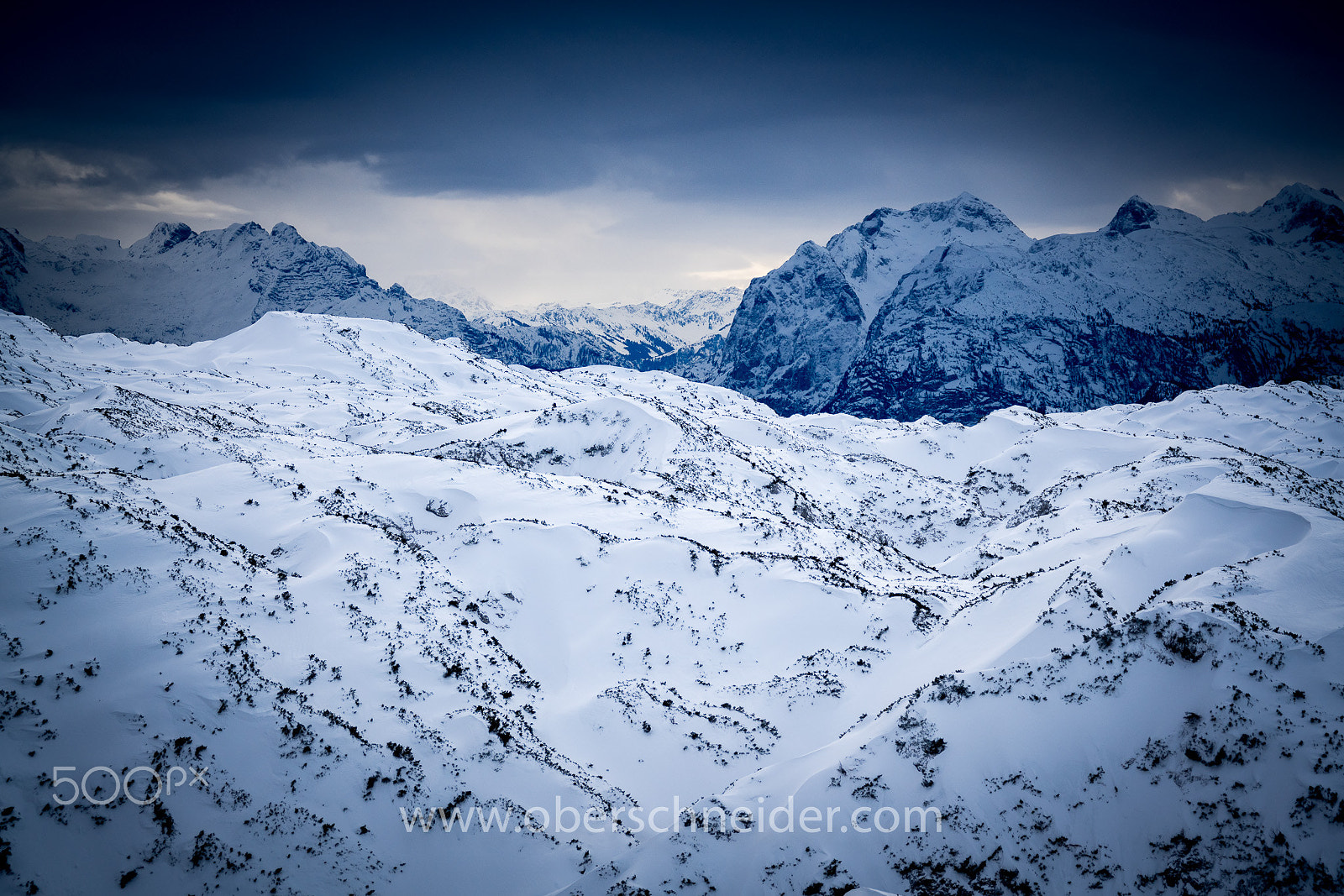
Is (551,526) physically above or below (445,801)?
above

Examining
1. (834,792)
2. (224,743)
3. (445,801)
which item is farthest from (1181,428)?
(224,743)

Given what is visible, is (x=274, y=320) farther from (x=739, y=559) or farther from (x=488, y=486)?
(x=739, y=559)

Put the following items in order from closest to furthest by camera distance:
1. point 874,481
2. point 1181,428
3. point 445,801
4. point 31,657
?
point 31,657 < point 445,801 < point 874,481 < point 1181,428

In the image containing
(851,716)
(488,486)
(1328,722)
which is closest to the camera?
(1328,722)

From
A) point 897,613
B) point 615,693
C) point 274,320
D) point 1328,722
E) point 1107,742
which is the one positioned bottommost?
point 615,693

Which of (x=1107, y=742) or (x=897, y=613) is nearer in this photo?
(x=1107, y=742)

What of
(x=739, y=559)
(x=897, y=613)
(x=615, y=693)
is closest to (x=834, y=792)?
(x=615, y=693)

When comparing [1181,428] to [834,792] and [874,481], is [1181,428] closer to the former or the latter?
[874,481]
